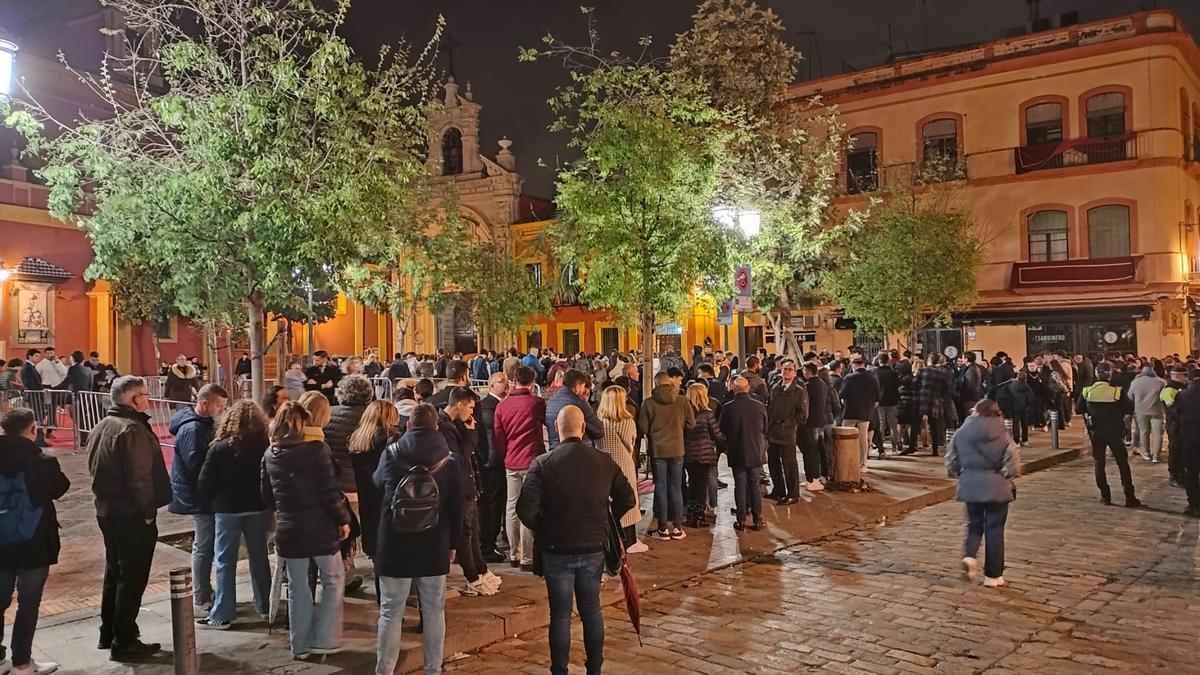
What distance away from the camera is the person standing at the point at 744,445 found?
10.2 m

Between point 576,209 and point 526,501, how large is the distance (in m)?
7.73

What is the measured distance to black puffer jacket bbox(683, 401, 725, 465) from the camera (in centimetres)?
1011

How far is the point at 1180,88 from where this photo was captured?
2870 centimetres

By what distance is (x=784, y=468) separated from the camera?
38.6 ft

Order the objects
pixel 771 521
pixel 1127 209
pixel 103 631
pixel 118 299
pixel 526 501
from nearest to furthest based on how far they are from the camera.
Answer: pixel 526 501, pixel 103 631, pixel 771 521, pixel 118 299, pixel 1127 209

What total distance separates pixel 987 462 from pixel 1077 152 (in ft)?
82.4

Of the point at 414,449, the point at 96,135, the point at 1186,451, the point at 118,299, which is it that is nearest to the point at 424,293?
the point at 118,299

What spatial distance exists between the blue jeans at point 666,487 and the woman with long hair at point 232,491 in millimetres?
4230

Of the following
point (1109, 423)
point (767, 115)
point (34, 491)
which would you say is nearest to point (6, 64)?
point (34, 491)

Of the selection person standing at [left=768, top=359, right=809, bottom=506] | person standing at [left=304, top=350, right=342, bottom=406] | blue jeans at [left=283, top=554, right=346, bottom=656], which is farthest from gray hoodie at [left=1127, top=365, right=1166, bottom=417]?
blue jeans at [left=283, top=554, right=346, bottom=656]

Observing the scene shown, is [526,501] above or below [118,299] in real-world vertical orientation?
below

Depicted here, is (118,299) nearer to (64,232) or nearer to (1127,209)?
(64,232)

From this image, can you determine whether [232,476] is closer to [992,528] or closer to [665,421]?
[665,421]

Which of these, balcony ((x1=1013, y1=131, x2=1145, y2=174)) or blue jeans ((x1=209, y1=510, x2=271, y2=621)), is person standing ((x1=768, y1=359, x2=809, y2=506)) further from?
balcony ((x1=1013, y1=131, x2=1145, y2=174))
